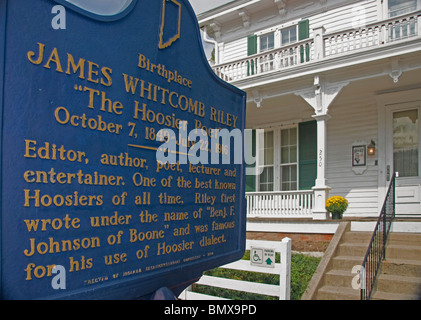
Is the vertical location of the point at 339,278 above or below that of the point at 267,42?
below

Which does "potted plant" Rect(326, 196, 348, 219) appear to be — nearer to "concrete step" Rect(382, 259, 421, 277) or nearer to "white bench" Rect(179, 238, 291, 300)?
"concrete step" Rect(382, 259, 421, 277)

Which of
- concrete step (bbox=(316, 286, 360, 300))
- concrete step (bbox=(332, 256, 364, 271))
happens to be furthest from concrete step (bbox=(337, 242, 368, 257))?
concrete step (bbox=(316, 286, 360, 300))

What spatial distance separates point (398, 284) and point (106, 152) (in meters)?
5.63

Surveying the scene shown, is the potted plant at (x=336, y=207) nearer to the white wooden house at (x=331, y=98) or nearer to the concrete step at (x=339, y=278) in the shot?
the white wooden house at (x=331, y=98)

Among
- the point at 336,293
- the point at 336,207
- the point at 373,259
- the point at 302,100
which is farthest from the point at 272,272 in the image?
the point at 302,100

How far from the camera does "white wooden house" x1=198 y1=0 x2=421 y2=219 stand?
351 inches

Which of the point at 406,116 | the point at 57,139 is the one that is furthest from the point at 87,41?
the point at 406,116

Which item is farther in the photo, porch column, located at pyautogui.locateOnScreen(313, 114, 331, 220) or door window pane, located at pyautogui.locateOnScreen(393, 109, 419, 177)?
door window pane, located at pyautogui.locateOnScreen(393, 109, 419, 177)

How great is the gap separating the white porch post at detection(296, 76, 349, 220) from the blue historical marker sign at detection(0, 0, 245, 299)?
692cm

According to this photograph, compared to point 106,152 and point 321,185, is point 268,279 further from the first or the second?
point 106,152

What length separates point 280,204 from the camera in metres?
10.2

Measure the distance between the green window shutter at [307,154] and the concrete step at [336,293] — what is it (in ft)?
17.0

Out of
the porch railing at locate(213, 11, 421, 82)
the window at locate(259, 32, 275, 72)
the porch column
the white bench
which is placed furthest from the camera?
the window at locate(259, 32, 275, 72)

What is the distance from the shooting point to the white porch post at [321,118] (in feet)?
29.8
